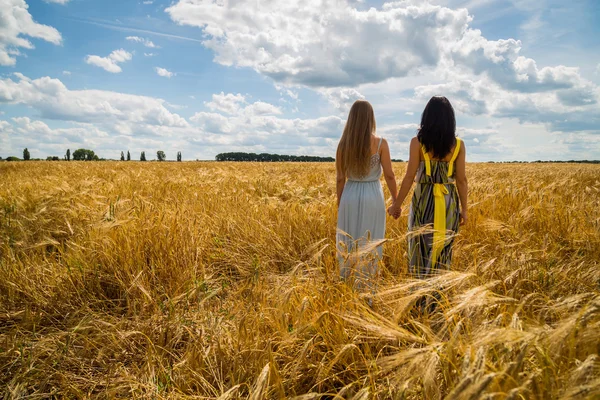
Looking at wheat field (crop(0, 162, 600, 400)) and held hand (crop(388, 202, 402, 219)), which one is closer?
wheat field (crop(0, 162, 600, 400))

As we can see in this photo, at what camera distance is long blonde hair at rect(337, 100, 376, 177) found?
316 cm

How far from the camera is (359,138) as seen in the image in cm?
317

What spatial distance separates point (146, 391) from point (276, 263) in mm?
2061

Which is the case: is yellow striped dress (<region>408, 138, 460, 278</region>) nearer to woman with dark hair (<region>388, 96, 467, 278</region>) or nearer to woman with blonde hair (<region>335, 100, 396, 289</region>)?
woman with dark hair (<region>388, 96, 467, 278</region>)

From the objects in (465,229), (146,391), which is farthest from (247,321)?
(465,229)

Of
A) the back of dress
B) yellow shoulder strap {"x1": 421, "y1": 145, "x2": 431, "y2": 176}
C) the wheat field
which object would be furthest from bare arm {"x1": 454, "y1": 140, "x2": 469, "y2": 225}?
the back of dress

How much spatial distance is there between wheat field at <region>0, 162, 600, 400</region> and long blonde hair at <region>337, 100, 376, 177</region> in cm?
90

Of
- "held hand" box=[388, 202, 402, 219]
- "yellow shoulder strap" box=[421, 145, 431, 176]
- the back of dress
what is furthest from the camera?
the back of dress

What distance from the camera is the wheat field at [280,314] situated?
1.16 metres

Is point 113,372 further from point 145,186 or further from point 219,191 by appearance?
point 145,186

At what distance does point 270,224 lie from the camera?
4.11m

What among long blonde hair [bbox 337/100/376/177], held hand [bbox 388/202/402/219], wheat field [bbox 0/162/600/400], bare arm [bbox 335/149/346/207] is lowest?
wheat field [bbox 0/162/600/400]

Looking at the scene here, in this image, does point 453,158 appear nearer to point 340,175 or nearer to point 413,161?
point 413,161

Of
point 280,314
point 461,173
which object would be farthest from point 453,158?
point 280,314
